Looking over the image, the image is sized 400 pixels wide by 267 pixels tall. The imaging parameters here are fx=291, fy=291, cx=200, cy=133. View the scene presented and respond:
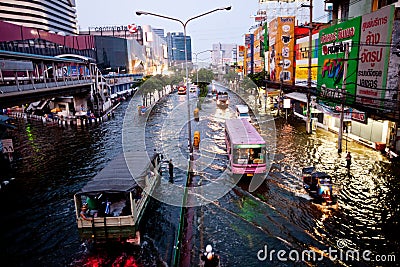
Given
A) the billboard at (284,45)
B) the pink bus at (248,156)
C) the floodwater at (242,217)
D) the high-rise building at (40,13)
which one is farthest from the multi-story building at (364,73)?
the high-rise building at (40,13)

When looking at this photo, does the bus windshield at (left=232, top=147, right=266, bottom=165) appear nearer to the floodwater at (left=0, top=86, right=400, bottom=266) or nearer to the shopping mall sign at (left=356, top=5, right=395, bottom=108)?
the floodwater at (left=0, top=86, right=400, bottom=266)

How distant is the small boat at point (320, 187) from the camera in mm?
15938

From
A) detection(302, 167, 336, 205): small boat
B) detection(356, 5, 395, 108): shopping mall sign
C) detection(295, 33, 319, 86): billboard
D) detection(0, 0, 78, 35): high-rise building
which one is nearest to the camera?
detection(302, 167, 336, 205): small boat

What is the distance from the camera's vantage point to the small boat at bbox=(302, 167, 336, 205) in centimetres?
1594

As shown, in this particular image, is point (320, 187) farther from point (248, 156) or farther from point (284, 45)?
point (284, 45)

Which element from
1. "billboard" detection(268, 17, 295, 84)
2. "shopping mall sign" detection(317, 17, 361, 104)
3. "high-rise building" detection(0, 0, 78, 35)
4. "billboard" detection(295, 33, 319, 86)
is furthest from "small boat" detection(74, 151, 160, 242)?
"high-rise building" detection(0, 0, 78, 35)

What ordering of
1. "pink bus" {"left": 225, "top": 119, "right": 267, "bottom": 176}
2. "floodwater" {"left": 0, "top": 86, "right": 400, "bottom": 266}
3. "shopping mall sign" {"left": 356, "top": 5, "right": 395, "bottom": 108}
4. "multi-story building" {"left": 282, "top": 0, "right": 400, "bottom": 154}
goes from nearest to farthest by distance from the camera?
"floodwater" {"left": 0, "top": 86, "right": 400, "bottom": 266} < "pink bus" {"left": 225, "top": 119, "right": 267, "bottom": 176} < "multi-story building" {"left": 282, "top": 0, "right": 400, "bottom": 154} < "shopping mall sign" {"left": 356, "top": 5, "right": 395, "bottom": 108}

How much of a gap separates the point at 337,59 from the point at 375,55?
19.1ft

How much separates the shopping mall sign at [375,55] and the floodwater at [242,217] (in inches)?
194

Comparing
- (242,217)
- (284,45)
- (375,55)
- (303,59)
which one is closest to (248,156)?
(242,217)

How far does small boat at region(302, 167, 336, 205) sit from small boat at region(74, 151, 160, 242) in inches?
367

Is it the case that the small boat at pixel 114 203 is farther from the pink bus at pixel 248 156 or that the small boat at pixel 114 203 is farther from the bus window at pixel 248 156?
the bus window at pixel 248 156

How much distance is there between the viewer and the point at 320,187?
16125mm

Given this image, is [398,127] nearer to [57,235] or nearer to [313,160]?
[313,160]
